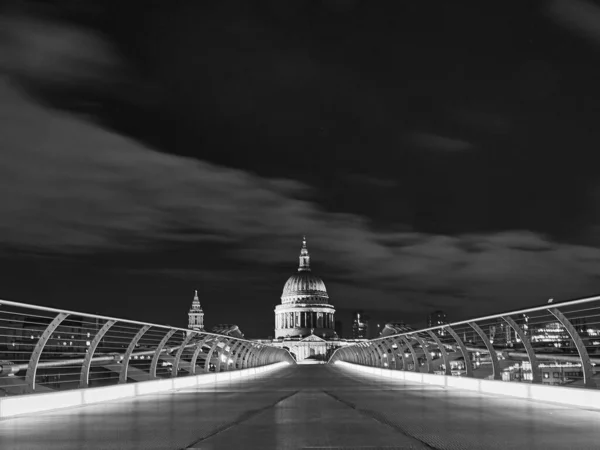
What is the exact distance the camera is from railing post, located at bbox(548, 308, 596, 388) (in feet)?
37.6

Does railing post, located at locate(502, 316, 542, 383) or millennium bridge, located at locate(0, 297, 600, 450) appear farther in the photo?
railing post, located at locate(502, 316, 542, 383)

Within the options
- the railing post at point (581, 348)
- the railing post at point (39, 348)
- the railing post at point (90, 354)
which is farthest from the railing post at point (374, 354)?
the railing post at point (39, 348)

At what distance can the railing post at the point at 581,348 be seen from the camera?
11.5 metres

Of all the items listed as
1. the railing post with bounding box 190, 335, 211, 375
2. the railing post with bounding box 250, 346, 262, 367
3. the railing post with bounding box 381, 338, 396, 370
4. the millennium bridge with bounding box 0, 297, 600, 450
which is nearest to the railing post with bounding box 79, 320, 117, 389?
the millennium bridge with bounding box 0, 297, 600, 450

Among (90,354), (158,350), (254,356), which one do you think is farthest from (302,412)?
(254,356)

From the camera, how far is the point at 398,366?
2972cm

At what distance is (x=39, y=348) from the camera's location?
36.4 ft

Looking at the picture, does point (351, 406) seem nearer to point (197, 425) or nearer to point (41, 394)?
point (197, 425)

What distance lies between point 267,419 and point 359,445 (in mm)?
3327

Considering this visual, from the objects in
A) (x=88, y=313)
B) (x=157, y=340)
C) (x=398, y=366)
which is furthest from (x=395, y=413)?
(x=398, y=366)

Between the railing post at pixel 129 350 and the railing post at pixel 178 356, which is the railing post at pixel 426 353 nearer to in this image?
the railing post at pixel 178 356

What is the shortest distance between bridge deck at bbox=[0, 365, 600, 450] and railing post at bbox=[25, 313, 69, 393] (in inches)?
25.4

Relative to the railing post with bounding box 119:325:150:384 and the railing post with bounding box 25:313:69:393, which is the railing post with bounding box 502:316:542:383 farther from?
the railing post with bounding box 25:313:69:393

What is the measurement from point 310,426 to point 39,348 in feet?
13.8
